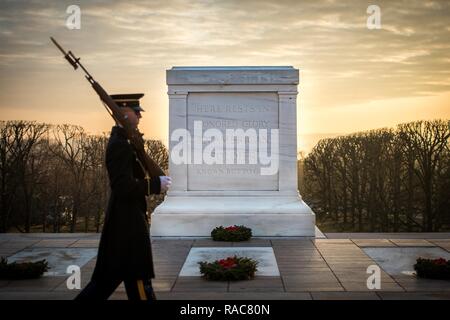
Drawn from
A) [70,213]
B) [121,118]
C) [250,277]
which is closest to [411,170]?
[70,213]

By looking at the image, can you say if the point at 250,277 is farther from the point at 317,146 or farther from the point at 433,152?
the point at 317,146

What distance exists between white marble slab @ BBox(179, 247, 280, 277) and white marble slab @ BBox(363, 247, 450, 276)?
5.13 feet

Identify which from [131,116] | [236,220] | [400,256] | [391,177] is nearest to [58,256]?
[236,220]

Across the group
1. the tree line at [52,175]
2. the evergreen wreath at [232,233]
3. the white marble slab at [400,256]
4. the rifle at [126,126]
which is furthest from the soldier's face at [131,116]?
the tree line at [52,175]

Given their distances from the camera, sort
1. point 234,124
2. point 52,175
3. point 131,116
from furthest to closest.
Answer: point 52,175
point 234,124
point 131,116

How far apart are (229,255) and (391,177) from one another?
20.7 m

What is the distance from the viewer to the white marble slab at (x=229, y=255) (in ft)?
26.1

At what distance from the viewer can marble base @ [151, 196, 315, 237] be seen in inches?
435

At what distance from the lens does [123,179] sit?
5191 millimetres

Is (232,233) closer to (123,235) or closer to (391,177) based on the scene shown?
(123,235)

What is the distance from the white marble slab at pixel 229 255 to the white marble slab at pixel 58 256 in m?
1.59

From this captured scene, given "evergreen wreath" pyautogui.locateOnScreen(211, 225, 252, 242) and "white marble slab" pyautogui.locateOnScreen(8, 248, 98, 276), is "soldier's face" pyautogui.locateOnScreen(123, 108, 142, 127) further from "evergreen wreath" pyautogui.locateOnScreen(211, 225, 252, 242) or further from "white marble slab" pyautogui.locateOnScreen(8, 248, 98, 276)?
"evergreen wreath" pyautogui.locateOnScreen(211, 225, 252, 242)

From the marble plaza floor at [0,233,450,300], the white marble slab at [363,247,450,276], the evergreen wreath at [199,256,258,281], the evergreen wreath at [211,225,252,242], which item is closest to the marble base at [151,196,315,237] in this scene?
the marble plaza floor at [0,233,450,300]

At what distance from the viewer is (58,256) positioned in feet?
30.5
